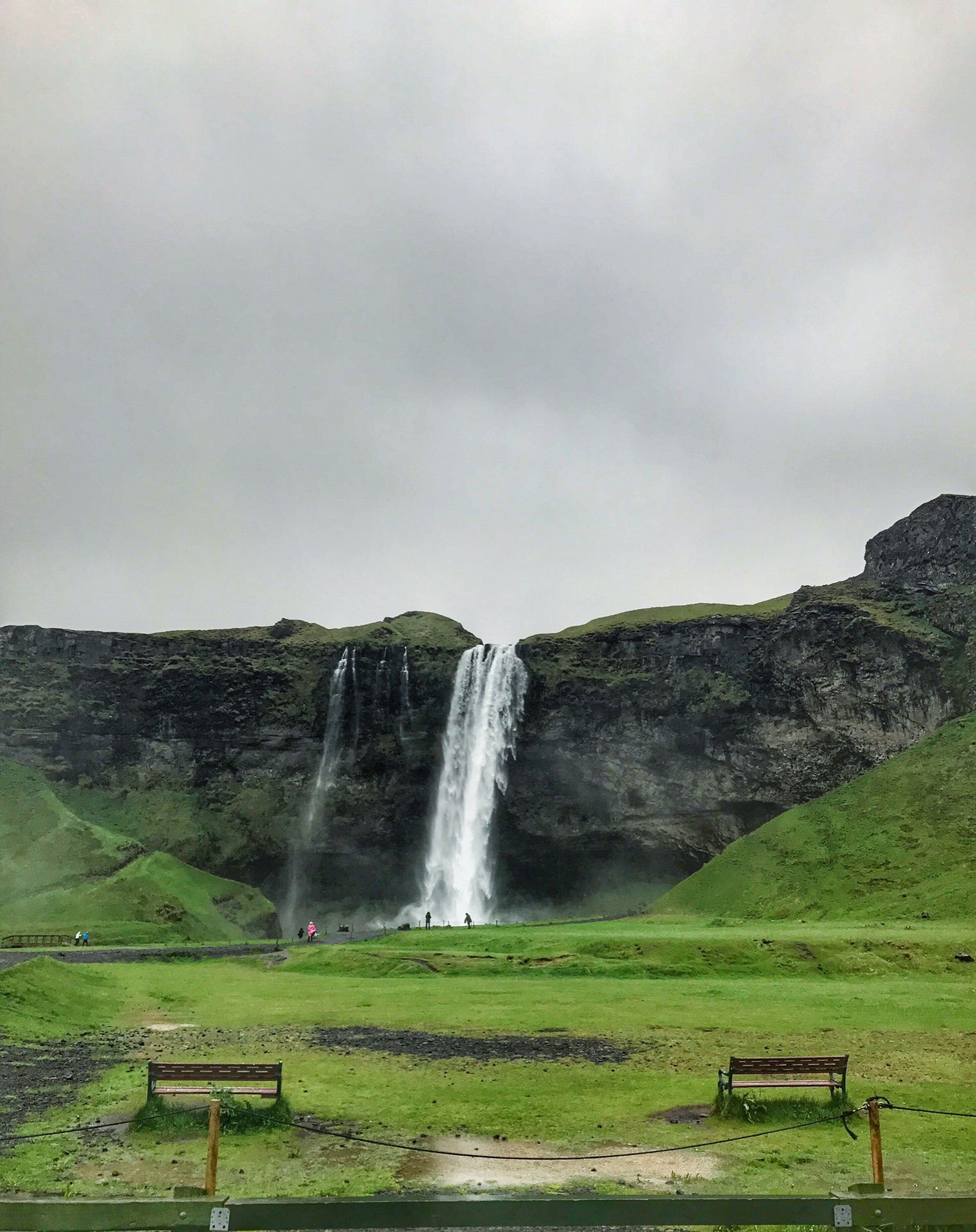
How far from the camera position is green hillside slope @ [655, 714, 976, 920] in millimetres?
61719

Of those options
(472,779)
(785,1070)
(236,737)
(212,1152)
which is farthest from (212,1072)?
(236,737)

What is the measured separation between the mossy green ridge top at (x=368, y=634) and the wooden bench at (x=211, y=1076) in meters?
92.8

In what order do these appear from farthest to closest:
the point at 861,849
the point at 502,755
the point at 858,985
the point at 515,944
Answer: the point at 502,755 < the point at 861,849 < the point at 515,944 < the point at 858,985

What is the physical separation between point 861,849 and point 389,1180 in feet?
217

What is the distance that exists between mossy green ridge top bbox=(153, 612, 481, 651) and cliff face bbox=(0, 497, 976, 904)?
975mm

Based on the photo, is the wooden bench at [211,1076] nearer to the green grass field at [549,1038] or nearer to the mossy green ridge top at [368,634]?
the green grass field at [549,1038]

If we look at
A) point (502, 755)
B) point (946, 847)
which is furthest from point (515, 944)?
point (502, 755)

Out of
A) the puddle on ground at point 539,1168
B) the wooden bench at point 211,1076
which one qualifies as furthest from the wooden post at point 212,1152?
the wooden bench at point 211,1076

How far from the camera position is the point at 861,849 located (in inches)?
2761

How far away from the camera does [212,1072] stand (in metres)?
14.2

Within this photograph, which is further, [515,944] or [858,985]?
[515,944]

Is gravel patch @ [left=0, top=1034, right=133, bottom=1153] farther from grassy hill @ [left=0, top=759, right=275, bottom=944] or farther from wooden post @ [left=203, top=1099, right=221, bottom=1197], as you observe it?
grassy hill @ [left=0, top=759, right=275, bottom=944]

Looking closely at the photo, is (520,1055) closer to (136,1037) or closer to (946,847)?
(136,1037)

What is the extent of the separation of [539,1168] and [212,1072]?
5238mm
